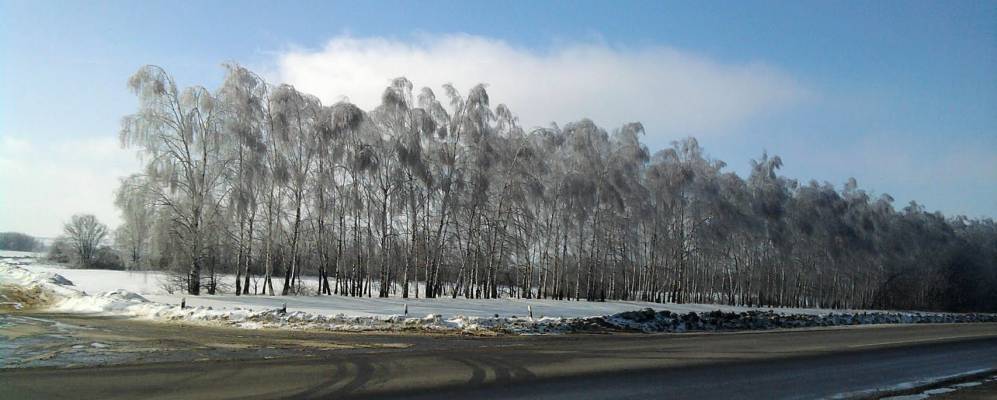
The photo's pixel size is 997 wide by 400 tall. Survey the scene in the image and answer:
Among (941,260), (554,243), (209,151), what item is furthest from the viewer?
(941,260)

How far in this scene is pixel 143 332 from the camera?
18453 mm

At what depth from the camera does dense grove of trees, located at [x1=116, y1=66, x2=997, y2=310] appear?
101 ft

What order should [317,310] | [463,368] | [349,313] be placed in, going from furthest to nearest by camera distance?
1. [317,310]
2. [349,313]
3. [463,368]

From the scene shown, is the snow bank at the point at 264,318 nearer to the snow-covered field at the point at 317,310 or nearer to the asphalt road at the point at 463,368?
the snow-covered field at the point at 317,310

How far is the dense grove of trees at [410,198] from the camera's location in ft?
101

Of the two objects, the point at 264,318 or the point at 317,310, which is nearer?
the point at 264,318

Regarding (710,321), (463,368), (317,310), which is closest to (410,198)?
(317,310)

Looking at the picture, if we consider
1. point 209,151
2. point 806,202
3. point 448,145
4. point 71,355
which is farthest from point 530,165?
point 806,202

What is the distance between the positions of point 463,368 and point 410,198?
76.3 feet

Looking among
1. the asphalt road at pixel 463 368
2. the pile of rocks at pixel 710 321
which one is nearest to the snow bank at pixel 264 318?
the asphalt road at pixel 463 368

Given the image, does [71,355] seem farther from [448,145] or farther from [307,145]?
[448,145]

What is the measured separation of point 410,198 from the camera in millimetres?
35188

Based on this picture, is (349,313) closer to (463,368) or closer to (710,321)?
(463,368)

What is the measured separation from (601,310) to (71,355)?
2427cm
